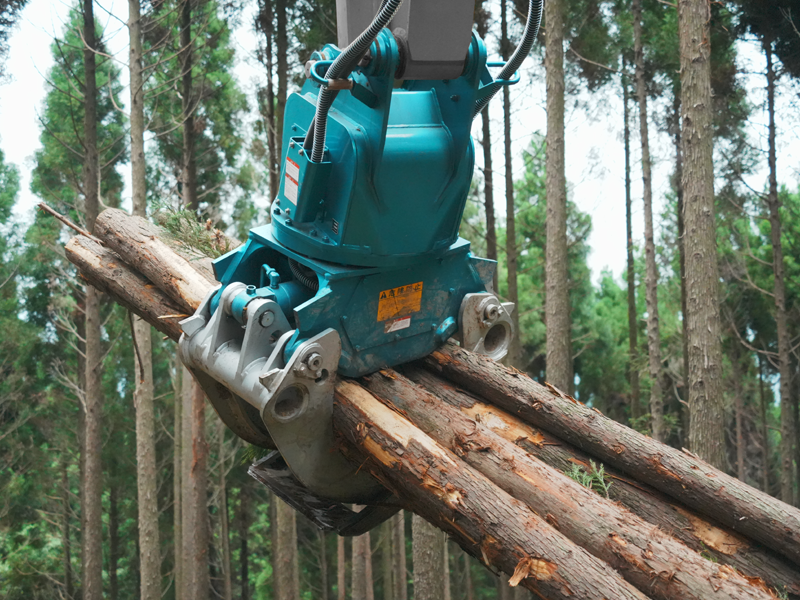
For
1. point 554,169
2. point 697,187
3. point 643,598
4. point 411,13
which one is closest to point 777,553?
point 643,598

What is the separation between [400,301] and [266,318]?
772mm

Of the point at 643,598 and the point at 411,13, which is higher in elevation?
the point at 411,13

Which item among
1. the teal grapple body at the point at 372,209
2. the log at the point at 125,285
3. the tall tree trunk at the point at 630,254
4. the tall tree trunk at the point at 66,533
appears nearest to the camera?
the teal grapple body at the point at 372,209

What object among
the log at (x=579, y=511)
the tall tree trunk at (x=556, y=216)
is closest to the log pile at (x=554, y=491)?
the log at (x=579, y=511)

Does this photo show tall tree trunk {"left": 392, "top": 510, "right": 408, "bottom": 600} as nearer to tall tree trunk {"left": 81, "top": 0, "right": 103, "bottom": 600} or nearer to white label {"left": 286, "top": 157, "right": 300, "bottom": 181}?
tall tree trunk {"left": 81, "top": 0, "right": 103, "bottom": 600}

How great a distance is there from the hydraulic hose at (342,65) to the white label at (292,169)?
0.44 feet

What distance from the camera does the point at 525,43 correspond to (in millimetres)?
3461

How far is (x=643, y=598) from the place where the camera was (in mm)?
2641

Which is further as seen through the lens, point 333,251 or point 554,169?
point 554,169

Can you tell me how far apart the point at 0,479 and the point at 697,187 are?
14.9 m

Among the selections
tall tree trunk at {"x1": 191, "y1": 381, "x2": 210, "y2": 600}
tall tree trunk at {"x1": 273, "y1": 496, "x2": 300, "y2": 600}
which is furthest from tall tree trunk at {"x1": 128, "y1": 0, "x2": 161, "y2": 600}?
tall tree trunk at {"x1": 273, "y1": 496, "x2": 300, "y2": 600}

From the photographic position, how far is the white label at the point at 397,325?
4031 mm

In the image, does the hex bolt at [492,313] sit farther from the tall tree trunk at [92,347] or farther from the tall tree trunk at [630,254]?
the tall tree trunk at [630,254]

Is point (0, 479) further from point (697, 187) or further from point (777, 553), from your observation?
point (777, 553)
